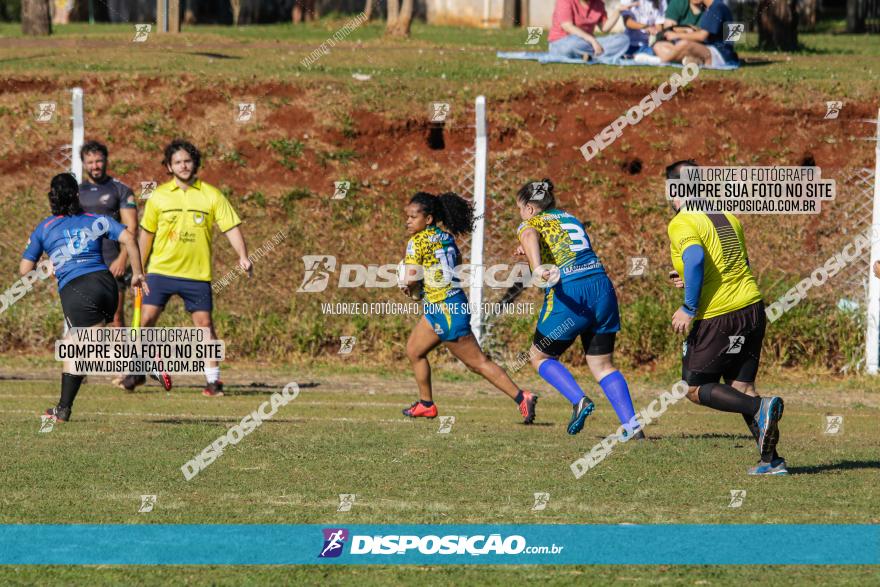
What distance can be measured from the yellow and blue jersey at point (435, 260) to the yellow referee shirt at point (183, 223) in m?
2.06

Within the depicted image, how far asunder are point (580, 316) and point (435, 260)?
59.5 inches

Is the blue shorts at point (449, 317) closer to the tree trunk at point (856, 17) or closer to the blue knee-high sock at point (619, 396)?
the blue knee-high sock at point (619, 396)

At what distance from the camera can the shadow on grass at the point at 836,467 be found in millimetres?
8906

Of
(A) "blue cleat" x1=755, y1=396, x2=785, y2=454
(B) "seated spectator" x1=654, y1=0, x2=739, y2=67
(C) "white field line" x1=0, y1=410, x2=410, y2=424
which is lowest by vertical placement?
(C) "white field line" x1=0, y1=410, x2=410, y2=424

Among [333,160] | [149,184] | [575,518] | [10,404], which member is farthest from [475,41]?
[575,518]

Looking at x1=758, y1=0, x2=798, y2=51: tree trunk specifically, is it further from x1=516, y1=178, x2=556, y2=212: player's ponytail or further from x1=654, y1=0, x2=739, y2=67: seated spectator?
x1=516, y1=178, x2=556, y2=212: player's ponytail

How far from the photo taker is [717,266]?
8.92 meters

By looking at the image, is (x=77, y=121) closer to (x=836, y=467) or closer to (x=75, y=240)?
(x=75, y=240)

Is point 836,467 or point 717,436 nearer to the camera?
point 836,467

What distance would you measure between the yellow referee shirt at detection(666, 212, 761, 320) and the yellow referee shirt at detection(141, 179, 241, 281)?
4.85 m

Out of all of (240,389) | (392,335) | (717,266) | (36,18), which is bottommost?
(240,389)

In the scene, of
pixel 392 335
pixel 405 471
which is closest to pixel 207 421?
pixel 405 471

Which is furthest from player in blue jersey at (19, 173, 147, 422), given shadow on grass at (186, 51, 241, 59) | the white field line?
shadow on grass at (186, 51, 241, 59)

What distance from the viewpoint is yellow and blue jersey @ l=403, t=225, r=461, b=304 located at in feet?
36.5
